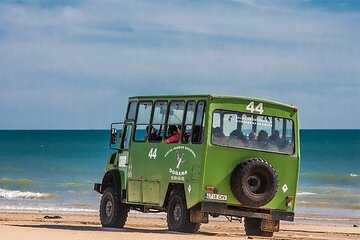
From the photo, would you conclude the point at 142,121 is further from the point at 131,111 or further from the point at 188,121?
the point at 188,121

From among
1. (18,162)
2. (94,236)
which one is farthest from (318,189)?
(18,162)

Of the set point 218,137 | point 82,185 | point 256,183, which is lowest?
point 256,183

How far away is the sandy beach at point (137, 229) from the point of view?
23573 mm

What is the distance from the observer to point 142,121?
27.1m

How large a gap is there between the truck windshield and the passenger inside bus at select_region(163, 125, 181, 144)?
113 centimetres

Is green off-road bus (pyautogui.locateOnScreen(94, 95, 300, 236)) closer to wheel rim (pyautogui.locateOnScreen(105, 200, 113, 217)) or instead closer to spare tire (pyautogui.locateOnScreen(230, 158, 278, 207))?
spare tire (pyautogui.locateOnScreen(230, 158, 278, 207))

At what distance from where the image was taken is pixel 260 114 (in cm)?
2544

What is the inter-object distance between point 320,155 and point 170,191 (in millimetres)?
94739

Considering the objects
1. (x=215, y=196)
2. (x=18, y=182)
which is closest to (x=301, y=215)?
(x=215, y=196)

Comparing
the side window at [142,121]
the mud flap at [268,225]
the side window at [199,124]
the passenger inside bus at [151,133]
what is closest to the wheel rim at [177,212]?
the side window at [199,124]

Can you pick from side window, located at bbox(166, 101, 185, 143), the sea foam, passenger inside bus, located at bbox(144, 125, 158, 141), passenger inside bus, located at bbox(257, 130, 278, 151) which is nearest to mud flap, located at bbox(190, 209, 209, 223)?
side window, located at bbox(166, 101, 185, 143)

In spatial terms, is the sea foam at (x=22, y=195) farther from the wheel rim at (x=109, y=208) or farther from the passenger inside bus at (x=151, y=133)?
the passenger inside bus at (x=151, y=133)

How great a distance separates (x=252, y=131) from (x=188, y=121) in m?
1.33

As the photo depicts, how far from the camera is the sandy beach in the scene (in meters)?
23.6
